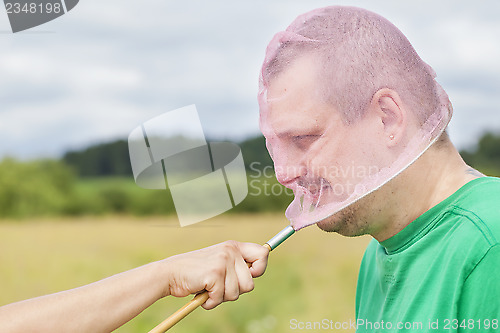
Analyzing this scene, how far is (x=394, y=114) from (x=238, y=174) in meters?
0.69

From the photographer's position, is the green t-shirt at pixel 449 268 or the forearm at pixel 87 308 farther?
the forearm at pixel 87 308

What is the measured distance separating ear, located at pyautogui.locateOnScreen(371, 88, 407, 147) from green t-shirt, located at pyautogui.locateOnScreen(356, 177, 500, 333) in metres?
0.18

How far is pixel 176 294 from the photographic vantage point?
1.22 metres

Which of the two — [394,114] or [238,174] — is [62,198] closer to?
[238,174]

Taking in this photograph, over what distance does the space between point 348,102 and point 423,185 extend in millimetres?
258

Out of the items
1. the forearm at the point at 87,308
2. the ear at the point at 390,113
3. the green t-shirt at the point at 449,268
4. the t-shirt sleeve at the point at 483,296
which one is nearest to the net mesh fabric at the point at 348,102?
the ear at the point at 390,113

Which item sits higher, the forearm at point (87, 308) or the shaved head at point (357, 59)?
the shaved head at point (357, 59)

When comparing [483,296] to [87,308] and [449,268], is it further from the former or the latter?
[87,308]

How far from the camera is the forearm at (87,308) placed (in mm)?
1149

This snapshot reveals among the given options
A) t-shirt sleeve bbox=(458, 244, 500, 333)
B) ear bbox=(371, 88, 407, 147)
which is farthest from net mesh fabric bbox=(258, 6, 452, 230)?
t-shirt sleeve bbox=(458, 244, 500, 333)

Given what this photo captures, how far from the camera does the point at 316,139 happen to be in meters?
1.22

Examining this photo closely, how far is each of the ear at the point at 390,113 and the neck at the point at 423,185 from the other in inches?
3.3

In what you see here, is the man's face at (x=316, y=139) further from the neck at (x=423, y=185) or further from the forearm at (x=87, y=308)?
the forearm at (x=87, y=308)

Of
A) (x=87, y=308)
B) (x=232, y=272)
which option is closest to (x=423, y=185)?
(x=232, y=272)
